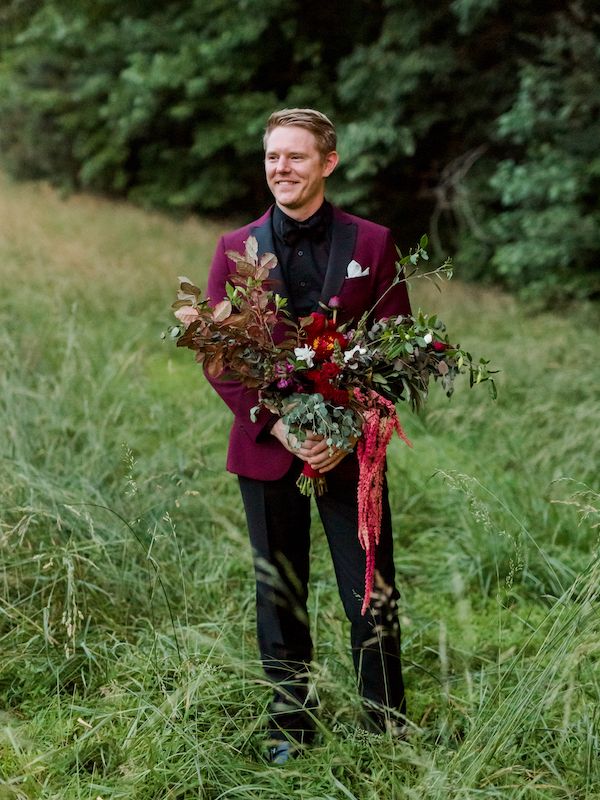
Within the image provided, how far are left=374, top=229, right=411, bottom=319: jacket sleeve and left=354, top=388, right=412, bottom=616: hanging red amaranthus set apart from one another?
0.33 metres

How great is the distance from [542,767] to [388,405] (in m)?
1.02

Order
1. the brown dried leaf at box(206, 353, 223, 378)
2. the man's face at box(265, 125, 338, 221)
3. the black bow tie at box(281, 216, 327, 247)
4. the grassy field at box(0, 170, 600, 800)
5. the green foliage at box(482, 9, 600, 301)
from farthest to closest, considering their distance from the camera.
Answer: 1. the green foliage at box(482, 9, 600, 301)
2. the black bow tie at box(281, 216, 327, 247)
3. the man's face at box(265, 125, 338, 221)
4. the brown dried leaf at box(206, 353, 223, 378)
5. the grassy field at box(0, 170, 600, 800)

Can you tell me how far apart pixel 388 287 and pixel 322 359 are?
42 centimetres

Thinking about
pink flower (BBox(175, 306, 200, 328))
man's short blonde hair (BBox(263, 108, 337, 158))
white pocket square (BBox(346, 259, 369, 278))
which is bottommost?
pink flower (BBox(175, 306, 200, 328))

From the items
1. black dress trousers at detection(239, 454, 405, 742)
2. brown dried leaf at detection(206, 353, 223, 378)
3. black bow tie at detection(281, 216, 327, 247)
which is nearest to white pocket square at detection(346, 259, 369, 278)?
black bow tie at detection(281, 216, 327, 247)

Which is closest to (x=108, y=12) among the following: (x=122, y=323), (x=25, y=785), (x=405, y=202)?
(x=405, y=202)

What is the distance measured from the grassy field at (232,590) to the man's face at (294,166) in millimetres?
880

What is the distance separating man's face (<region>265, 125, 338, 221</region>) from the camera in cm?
256

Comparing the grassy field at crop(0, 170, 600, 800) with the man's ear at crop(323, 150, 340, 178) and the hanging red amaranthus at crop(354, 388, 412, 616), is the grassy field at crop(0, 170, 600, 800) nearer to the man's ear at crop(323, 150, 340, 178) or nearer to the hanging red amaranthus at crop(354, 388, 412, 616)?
the hanging red amaranthus at crop(354, 388, 412, 616)

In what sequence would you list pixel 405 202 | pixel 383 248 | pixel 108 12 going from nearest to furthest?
pixel 383 248, pixel 405 202, pixel 108 12

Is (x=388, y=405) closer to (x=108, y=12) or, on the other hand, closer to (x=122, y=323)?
(x=122, y=323)

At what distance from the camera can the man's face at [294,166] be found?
8.39 ft

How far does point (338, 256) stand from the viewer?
2621 mm

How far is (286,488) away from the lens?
2.73 meters
